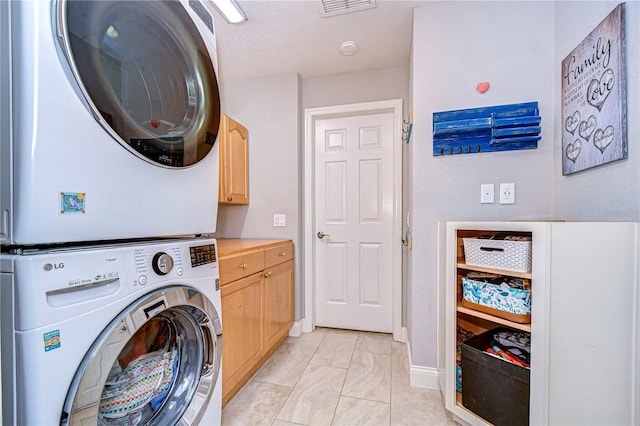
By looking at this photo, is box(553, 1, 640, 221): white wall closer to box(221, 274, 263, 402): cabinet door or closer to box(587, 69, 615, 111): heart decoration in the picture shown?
box(587, 69, 615, 111): heart decoration

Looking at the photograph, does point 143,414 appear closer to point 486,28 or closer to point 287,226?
point 287,226

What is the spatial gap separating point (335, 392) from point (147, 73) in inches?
72.1

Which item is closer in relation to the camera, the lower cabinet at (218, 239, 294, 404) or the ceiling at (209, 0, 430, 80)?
the lower cabinet at (218, 239, 294, 404)

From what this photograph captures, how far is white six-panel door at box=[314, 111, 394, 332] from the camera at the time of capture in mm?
2422

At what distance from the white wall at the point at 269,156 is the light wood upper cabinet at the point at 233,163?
0.25 ft

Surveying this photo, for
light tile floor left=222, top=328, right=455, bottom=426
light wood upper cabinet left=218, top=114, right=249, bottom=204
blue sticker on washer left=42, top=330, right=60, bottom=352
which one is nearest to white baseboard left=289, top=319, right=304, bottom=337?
light tile floor left=222, top=328, right=455, bottom=426

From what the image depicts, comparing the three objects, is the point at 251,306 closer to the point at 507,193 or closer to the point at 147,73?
the point at 147,73

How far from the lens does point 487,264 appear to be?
126 centimetres

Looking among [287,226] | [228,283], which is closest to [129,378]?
[228,283]

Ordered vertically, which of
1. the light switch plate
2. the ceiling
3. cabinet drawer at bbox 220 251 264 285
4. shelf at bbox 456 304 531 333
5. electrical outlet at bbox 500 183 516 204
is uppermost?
the ceiling

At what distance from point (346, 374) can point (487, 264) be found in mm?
1186

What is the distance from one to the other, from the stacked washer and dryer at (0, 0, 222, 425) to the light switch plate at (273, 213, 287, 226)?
1.39 meters

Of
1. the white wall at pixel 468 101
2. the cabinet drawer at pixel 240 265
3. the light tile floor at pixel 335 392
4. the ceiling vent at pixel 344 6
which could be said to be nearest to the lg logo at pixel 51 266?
the cabinet drawer at pixel 240 265

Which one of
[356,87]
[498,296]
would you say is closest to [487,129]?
[498,296]
